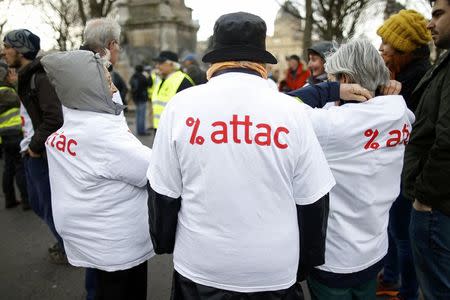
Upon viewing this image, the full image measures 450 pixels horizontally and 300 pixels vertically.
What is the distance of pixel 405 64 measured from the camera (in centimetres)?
285

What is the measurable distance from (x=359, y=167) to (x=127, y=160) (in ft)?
3.95

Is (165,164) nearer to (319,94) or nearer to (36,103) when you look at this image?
(319,94)

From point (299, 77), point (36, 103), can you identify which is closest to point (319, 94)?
point (36, 103)

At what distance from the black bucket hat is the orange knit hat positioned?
173cm

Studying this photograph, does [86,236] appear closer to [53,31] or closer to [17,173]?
[17,173]

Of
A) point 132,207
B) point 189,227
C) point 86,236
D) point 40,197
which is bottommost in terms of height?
point 40,197

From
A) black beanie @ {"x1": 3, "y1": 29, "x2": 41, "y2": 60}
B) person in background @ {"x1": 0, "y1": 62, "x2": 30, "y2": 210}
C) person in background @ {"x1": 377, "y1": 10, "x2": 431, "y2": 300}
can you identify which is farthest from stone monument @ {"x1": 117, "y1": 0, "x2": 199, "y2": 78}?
person in background @ {"x1": 377, "y1": 10, "x2": 431, "y2": 300}

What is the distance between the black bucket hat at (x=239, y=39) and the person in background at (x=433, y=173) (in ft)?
3.31

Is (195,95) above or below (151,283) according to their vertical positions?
above

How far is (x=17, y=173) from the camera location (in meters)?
5.13

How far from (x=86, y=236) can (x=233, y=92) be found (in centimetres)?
132

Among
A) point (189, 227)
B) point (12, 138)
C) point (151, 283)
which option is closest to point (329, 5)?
point (12, 138)

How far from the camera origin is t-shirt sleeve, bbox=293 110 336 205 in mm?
1441

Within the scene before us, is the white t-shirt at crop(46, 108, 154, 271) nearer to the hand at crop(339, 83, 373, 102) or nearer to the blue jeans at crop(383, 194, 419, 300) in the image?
the hand at crop(339, 83, 373, 102)
